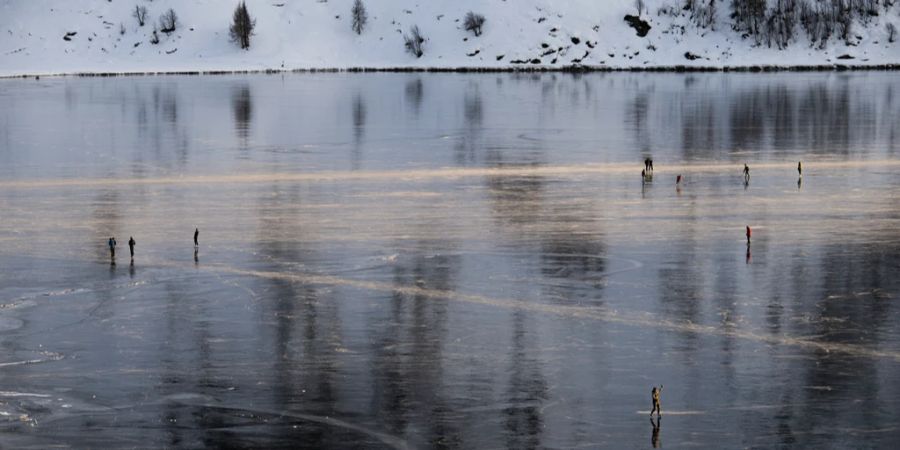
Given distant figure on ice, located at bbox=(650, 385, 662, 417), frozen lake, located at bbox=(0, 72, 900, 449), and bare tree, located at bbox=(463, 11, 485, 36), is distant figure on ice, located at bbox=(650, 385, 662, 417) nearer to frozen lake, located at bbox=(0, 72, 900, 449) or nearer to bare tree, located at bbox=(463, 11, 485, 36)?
frozen lake, located at bbox=(0, 72, 900, 449)

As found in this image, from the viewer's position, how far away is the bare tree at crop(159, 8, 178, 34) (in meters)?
126

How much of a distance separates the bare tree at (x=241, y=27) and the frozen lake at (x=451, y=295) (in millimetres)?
75902

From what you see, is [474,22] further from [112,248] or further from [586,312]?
[586,312]

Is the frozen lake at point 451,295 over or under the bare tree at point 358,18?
under

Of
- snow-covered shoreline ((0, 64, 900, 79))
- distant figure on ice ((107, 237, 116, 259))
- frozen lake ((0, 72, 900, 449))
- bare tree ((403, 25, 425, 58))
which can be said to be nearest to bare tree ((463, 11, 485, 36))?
bare tree ((403, 25, 425, 58))

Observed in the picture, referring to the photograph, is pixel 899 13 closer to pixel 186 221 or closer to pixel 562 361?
pixel 186 221

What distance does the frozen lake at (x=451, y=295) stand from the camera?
15969 millimetres

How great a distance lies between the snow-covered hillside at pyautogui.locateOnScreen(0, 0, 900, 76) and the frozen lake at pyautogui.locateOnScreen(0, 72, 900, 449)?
73759 millimetres

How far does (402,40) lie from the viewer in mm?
124562

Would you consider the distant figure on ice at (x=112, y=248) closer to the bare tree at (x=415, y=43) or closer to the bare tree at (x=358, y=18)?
the bare tree at (x=415, y=43)

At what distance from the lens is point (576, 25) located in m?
122

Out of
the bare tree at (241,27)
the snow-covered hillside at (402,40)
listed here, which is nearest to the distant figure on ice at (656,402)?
the snow-covered hillside at (402,40)

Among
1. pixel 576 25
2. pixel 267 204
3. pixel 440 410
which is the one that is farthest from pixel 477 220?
pixel 576 25

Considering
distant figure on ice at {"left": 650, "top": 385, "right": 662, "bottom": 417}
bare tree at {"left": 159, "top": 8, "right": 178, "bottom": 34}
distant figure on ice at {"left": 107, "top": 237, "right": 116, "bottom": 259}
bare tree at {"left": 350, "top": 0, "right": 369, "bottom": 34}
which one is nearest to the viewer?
distant figure on ice at {"left": 650, "top": 385, "right": 662, "bottom": 417}
